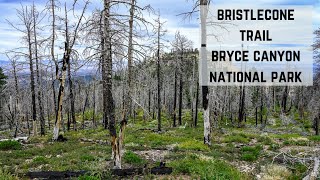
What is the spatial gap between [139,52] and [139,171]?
4215mm

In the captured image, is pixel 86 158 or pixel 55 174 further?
pixel 86 158

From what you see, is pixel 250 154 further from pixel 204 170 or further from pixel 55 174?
pixel 55 174

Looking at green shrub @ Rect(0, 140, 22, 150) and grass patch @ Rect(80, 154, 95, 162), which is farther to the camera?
green shrub @ Rect(0, 140, 22, 150)

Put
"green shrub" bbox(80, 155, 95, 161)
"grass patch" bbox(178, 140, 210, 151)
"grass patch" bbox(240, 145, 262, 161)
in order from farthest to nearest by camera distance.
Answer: "grass patch" bbox(178, 140, 210, 151) < "grass patch" bbox(240, 145, 262, 161) < "green shrub" bbox(80, 155, 95, 161)

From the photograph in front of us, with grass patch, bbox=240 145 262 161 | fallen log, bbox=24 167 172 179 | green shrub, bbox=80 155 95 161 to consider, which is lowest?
grass patch, bbox=240 145 262 161

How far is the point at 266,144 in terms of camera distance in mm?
20422

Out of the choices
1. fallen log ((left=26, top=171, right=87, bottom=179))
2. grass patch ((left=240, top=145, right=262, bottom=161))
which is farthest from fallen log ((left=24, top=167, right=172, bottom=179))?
grass patch ((left=240, top=145, right=262, bottom=161))

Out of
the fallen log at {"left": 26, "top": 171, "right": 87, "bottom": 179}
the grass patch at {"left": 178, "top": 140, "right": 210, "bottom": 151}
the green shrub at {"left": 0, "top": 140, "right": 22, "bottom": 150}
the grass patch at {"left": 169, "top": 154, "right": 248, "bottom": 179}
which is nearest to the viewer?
the fallen log at {"left": 26, "top": 171, "right": 87, "bottom": 179}

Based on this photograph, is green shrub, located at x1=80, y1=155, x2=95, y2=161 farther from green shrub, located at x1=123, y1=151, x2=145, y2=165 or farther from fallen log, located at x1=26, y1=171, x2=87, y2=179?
fallen log, located at x1=26, y1=171, x2=87, y2=179

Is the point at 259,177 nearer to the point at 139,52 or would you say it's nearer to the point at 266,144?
the point at 139,52

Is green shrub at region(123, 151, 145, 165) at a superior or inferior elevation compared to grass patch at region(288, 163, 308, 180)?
superior

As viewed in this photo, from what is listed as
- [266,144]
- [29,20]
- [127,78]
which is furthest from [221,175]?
[29,20]

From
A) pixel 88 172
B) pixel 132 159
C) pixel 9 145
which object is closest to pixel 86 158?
pixel 132 159

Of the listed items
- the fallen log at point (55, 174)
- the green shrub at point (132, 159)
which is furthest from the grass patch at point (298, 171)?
the fallen log at point (55, 174)
